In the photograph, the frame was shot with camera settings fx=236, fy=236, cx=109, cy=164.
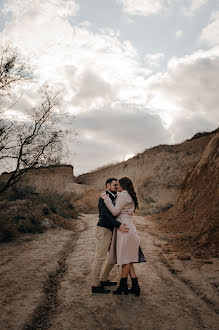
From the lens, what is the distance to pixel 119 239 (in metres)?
4.17

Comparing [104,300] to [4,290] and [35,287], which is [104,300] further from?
[4,290]

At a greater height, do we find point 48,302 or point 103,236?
point 103,236

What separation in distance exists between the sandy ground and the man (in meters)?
0.25

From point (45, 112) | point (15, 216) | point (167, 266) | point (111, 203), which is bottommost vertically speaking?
point (167, 266)

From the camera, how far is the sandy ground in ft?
10.5

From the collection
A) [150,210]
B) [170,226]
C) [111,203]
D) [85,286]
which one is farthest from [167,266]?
[150,210]

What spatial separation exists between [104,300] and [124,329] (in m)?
0.91

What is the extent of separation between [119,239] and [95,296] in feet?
3.36

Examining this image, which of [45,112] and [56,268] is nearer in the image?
[56,268]

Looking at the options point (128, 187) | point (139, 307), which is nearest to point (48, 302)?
point (139, 307)

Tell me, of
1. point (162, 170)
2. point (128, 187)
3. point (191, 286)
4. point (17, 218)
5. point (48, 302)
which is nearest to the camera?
point (48, 302)

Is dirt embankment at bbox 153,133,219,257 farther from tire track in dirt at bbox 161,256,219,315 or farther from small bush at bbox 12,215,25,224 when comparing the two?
small bush at bbox 12,215,25,224

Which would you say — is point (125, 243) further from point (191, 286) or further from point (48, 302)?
point (191, 286)

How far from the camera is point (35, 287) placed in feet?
14.2
